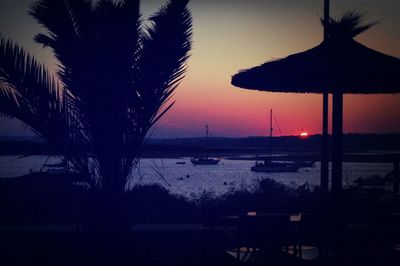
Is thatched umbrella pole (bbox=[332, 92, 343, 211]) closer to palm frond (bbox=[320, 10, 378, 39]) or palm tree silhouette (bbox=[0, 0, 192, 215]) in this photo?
palm frond (bbox=[320, 10, 378, 39])

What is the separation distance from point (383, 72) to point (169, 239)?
11.9ft

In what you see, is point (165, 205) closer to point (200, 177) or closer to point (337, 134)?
point (337, 134)

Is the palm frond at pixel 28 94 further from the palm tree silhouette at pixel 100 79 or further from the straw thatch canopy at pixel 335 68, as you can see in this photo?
the straw thatch canopy at pixel 335 68

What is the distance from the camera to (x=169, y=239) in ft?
23.6

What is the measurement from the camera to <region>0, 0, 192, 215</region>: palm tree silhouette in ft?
19.6

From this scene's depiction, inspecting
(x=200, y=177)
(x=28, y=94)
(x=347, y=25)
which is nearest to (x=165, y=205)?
(x=28, y=94)

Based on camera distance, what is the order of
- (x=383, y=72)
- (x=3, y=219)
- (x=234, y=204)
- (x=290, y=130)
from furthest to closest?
(x=290, y=130), (x=234, y=204), (x=3, y=219), (x=383, y=72)

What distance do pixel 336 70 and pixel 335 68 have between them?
0.09 ft

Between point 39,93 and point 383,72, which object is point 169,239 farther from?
point 383,72

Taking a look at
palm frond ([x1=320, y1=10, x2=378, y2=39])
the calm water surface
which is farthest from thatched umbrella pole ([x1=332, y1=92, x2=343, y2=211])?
the calm water surface

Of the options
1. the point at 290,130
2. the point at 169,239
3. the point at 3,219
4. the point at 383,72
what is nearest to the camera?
the point at 383,72

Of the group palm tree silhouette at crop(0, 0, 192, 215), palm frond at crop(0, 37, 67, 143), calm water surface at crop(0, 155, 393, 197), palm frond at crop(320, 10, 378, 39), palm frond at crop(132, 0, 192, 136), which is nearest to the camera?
palm frond at crop(0, 37, 67, 143)

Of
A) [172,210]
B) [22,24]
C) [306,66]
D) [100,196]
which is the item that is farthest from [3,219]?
[306,66]

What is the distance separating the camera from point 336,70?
560 cm
